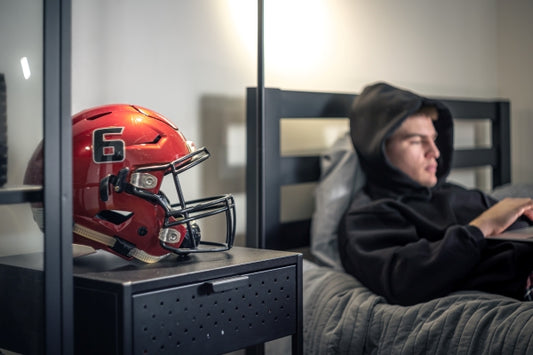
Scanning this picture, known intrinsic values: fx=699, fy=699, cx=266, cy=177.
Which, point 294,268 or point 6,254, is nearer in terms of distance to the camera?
point 6,254

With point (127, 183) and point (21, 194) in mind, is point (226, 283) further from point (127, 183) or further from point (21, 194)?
point (21, 194)

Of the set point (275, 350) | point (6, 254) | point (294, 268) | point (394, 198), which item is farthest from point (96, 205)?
point (394, 198)

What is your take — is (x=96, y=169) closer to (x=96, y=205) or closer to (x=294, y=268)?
(x=96, y=205)

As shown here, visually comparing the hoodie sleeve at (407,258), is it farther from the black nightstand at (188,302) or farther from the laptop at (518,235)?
the black nightstand at (188,302)

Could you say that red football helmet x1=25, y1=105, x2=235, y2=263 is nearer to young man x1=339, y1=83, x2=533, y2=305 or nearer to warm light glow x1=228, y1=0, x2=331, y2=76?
young man x1=339, y1=83, x2=533, y2=305

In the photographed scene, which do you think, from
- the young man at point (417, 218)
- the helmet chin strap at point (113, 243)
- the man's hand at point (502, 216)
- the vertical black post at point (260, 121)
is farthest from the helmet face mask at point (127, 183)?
the man's hand at point (502, 216)

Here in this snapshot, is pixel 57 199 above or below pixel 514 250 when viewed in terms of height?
above

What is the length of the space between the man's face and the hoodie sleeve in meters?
0.22

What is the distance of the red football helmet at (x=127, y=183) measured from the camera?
1.24m

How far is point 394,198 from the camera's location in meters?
1.96

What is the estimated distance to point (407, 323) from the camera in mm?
1556

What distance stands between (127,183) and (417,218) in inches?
36.2

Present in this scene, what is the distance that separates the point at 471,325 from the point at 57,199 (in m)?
0.87

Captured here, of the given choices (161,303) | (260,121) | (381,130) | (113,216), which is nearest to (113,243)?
(113,216)
